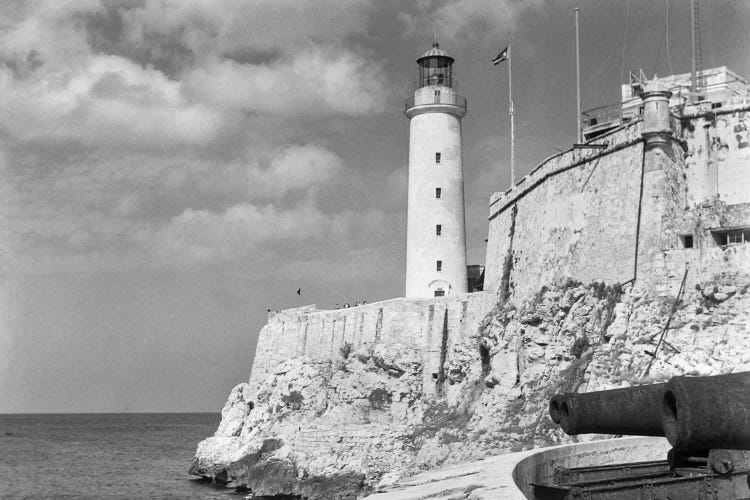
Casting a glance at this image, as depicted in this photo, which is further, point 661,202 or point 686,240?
point 661,202

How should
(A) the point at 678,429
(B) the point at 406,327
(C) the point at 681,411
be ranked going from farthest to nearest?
1. (B) the point at 406,327
2. (A) the point at 678,429
3. (C) the point at 681,411

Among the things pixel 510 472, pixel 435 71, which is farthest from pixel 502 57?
pixel 510 472

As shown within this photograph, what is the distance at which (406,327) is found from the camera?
33625mm

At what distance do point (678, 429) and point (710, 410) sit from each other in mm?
462

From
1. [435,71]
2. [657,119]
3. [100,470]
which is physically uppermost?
[435,71]

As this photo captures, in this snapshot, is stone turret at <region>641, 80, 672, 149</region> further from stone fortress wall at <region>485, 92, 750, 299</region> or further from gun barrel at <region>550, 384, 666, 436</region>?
gun barrel at <region>550, 384, 666, 436</region>

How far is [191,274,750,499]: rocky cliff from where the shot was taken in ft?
72.0

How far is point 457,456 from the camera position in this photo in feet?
85.4

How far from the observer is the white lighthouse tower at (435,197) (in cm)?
3688

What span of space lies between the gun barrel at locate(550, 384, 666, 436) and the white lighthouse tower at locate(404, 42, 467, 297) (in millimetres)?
26429

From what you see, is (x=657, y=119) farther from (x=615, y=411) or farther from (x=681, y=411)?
(x=681, y=411)

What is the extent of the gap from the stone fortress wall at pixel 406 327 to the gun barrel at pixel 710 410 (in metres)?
23.6

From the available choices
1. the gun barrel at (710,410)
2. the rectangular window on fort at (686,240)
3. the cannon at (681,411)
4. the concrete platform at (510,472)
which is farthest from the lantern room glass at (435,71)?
the gun barrel at (710,410)

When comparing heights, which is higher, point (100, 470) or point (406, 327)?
point (406, 327)
